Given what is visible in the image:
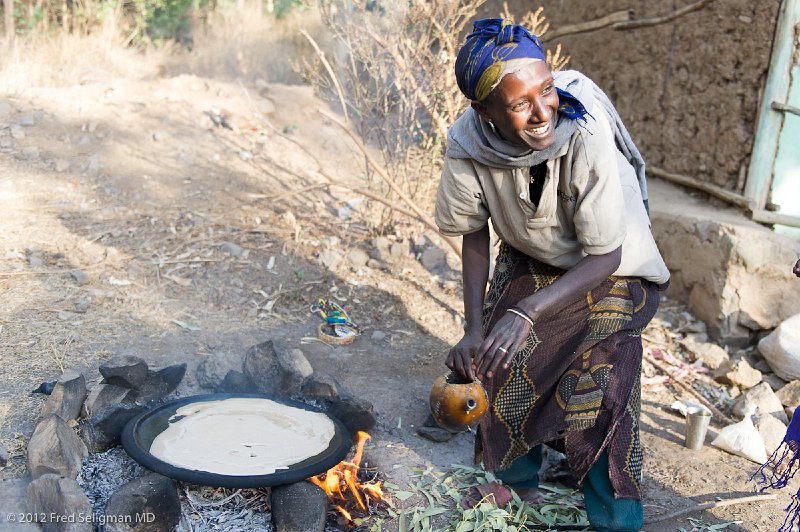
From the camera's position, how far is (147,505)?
2475mm

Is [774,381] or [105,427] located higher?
[105,427]

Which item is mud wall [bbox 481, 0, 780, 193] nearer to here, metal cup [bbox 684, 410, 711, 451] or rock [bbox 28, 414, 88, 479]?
metal cup [bbox 684, 410, 711, 451]

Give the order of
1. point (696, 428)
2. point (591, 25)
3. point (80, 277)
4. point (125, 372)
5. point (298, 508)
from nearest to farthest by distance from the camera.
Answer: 1. point (298, 508)
2. point (125, 372)
3. point (696, 428)
4. point (80, 277)
5. point (591, 25)

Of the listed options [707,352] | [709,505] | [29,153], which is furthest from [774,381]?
[29,153]

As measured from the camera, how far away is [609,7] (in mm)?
5695

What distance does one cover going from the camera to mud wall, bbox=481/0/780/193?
15.0ft

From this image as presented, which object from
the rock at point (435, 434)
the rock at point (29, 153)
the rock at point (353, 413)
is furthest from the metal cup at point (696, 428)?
the rock at point (29, 153)

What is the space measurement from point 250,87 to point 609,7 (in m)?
3.84

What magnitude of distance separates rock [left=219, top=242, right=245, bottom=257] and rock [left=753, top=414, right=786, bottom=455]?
3.06 meters

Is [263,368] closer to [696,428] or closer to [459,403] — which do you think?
[459,403]

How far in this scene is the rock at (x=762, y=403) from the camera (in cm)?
382

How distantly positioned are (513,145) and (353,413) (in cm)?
137

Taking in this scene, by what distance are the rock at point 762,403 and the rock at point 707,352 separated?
1.20 feet
